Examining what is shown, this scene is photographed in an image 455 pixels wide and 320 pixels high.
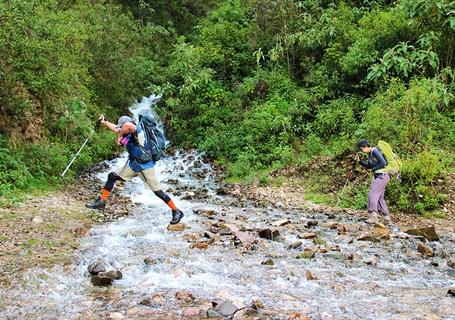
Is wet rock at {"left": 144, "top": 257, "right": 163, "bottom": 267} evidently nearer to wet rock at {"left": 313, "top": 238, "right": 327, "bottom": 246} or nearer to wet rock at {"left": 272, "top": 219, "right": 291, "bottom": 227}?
wet rock at {"left": 313, "top": 238, "right": 327, "bottom": 246}

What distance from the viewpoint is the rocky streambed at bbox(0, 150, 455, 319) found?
5438mm

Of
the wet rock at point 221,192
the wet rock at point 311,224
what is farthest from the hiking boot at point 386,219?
the wet rock at point 221,192

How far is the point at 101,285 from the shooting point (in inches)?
240

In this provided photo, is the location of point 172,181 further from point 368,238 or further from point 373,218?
point 368,238

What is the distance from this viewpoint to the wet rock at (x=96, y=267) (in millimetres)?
6430

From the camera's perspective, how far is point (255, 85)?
20266 mm

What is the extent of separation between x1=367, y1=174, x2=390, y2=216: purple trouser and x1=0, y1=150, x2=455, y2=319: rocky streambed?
44 cm

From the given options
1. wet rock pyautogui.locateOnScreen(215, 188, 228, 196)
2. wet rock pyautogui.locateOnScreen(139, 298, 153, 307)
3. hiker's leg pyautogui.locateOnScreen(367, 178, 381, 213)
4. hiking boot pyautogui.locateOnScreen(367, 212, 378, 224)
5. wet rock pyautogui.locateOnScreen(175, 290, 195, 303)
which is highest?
hiker's leg pyautogui.locateOnScreen(367, 178, 381, 213)

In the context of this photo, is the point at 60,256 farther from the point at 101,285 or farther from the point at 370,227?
the point at 370,227

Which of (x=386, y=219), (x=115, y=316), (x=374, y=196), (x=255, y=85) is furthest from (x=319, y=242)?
(x=255, y=85)

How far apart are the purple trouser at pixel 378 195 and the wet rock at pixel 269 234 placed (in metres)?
3.23

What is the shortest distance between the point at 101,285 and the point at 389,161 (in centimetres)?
759

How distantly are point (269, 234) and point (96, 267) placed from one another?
3.70 metres

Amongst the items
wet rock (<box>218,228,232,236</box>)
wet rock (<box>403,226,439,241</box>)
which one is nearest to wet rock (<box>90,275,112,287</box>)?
wet rock (<box>218,228,232,236</box>)
